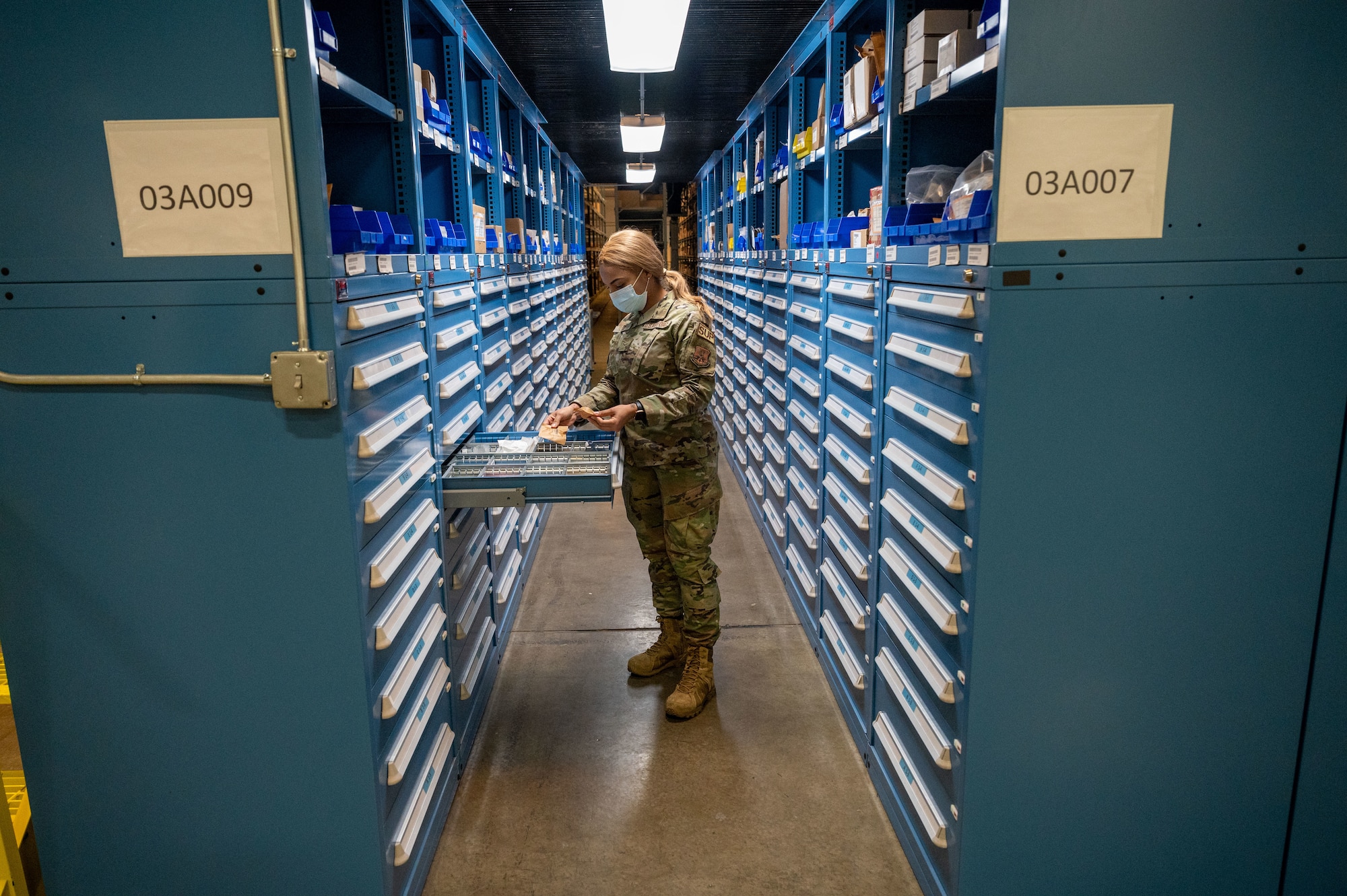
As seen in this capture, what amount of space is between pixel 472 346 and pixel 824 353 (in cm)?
150

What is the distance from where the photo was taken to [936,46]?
2.42 metres

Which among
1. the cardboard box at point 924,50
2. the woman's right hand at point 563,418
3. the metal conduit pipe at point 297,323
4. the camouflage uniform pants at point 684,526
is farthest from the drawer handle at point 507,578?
the cardboard box at point 924,50

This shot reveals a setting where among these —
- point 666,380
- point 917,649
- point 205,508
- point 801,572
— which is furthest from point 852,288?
point 205,508

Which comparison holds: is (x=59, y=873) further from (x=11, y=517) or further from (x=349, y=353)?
(x=349, y=353)

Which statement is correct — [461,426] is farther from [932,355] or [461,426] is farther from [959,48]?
[959,48]

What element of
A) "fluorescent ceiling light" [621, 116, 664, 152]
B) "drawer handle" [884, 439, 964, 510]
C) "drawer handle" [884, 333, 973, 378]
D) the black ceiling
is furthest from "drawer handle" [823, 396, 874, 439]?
"fluorescent ceiling light" [621, 116, 664, 152]

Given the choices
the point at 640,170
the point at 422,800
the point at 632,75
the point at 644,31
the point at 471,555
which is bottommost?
the point at 422,800

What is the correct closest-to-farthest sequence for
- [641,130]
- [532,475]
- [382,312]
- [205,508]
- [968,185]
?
[205,508] → [382,312] → [968,185] → [532,475] → [641,130]

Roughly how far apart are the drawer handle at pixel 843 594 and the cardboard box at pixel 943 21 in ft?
6.14

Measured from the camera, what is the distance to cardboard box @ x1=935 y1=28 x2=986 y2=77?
2.18 meters

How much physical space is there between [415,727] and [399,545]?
1.77 ft

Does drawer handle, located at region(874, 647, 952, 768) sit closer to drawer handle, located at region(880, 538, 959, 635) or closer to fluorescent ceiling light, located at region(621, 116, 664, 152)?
drawer handle, located at region(880, 538, 959, 635)

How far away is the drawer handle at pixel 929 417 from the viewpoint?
1.98 meters

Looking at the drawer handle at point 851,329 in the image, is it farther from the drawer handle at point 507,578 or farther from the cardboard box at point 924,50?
the drawer handle at point 507,578
